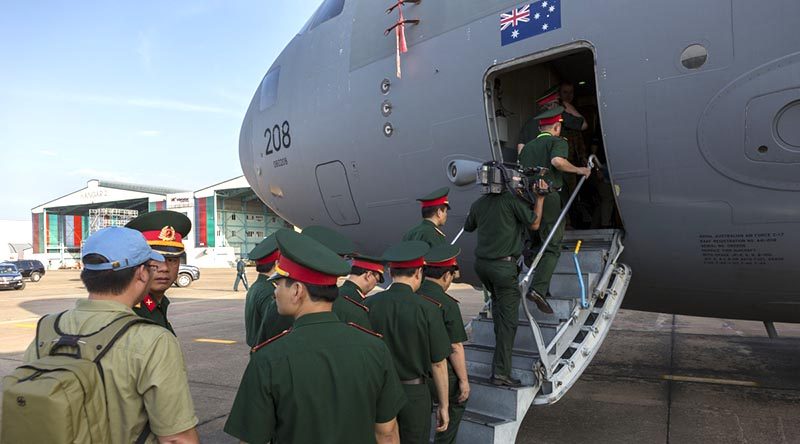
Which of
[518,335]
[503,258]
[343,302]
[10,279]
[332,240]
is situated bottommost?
[10,279]

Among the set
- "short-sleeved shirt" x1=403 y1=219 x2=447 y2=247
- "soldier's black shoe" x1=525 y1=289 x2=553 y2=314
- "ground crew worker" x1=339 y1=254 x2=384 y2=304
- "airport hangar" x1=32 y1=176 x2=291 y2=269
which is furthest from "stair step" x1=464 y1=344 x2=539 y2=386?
"airport hangar" x1=32 y1=176 x2=291 y2=269

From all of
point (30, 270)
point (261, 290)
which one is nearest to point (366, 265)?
point (261, 290)

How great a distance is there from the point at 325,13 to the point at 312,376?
6.15 m

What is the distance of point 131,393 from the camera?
80.9 inches

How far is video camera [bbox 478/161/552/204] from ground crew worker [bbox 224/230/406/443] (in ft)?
8.15

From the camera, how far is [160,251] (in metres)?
3.68

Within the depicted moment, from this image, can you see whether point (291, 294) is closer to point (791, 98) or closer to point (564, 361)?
point (564, 361)

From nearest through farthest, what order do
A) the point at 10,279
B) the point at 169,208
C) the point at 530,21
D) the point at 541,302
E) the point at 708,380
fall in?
the point at 541,302, the point at 530,21, the point at 708,380, the point at 10,279, the point at 169,208

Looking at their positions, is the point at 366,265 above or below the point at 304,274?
below

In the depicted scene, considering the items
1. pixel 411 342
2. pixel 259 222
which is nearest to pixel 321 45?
pixel 411 342

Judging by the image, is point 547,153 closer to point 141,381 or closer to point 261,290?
point 261,290

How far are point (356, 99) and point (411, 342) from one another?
353 cm

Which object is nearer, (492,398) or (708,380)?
(492,398)

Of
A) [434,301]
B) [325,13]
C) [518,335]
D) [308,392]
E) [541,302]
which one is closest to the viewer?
[308,392]
